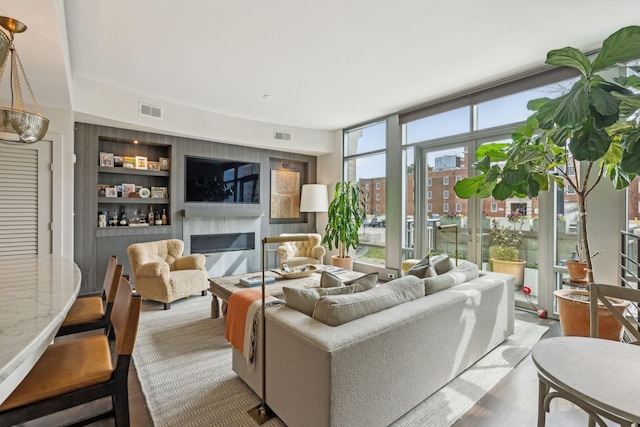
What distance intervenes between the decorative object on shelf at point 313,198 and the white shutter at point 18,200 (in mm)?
3955

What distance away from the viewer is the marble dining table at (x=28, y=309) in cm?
87

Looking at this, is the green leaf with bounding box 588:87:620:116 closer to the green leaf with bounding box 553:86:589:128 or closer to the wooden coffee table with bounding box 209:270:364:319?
the green leaf with bounding box 553:86:589:128

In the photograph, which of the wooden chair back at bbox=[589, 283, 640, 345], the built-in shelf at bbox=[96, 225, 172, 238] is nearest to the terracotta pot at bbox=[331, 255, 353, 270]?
the built-in shelf at bbox=[96, 225, 172, 238]

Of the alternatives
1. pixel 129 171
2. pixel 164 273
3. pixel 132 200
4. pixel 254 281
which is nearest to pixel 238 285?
pixel 254 281

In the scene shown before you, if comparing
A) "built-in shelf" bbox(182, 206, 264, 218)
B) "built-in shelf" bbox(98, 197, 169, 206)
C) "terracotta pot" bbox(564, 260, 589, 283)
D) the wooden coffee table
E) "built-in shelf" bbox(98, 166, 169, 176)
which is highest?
"built-in shelf" bbox(98, 166, 169, 176)

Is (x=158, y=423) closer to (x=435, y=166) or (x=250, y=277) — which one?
(x=250, y=277)

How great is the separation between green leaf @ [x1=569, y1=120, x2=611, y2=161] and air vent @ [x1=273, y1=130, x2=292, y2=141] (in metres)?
4.73

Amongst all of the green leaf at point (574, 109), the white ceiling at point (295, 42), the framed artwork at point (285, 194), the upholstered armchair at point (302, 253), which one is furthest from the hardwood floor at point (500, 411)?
the framed artwork at point (285, 194)

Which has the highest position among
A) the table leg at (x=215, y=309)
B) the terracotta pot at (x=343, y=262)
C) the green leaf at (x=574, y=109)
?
the green leaf at (x=574, y=109)

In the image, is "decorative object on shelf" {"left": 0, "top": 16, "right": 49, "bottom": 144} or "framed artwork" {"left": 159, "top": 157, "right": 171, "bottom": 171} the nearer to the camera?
"decorative object on shelf" {"left": 0, "top": 16, "right": 49, "bottom": 144}

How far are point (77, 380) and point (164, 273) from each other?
2635mm

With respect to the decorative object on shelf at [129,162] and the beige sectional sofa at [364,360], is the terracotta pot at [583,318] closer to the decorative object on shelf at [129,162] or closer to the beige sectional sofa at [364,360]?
the beige sectional sofa at [364,360]

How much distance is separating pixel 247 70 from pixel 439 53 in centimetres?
217

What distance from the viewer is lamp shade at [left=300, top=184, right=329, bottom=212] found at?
236 inches
